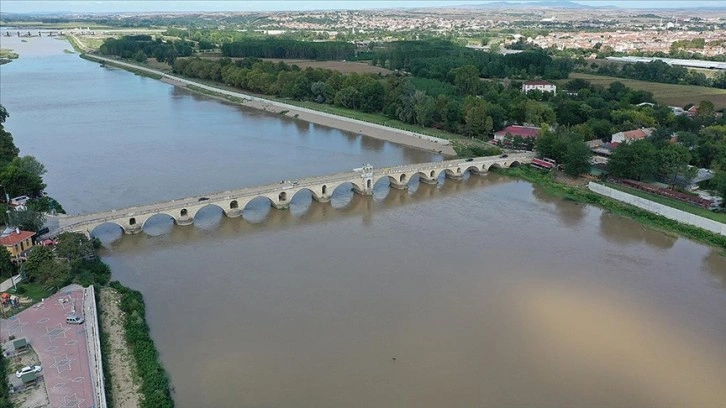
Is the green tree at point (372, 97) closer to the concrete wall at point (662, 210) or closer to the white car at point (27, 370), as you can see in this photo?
the concrete wall at point (662, 210)

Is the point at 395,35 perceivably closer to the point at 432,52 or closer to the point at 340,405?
the point at 432,52

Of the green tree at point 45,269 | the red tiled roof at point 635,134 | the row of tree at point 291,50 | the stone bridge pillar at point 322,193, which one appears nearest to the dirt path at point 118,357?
the green tree at point 45,269

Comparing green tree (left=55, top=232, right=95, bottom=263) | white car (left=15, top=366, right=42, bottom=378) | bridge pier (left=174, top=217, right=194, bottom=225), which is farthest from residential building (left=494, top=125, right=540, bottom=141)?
white car (left=15, top=366, right=42, bottom=378)

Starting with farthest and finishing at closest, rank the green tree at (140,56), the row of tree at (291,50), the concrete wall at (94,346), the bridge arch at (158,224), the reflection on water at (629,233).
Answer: the green tree at (140,56)
the row of tree at (291,50)
the reflection on water at (629,233)
the bridge arch at (158,224)
the concrete wall at (94,346)

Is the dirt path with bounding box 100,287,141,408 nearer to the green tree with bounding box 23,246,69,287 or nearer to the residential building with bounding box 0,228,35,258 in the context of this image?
the green tree with bounding box 23,246,69,287

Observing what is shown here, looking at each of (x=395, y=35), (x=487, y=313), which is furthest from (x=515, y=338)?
(x=395, y=35)

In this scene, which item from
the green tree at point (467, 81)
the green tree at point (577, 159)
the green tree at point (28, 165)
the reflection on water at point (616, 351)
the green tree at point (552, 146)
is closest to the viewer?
the reflection on water at point (616, 351)

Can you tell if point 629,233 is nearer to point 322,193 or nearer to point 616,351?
point 616,351

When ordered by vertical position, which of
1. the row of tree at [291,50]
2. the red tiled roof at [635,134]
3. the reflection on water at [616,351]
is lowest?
the reflection on water at [616,351]
